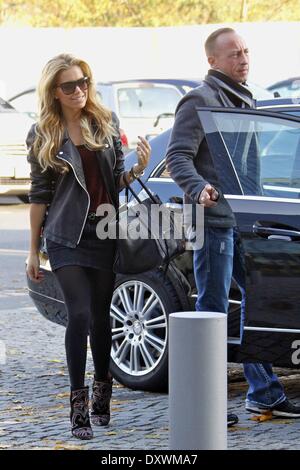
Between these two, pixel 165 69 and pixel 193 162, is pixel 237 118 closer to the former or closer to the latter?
pixel 193 162

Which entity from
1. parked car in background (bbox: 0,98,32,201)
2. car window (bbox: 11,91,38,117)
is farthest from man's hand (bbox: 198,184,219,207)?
car window (bbox: 11,91,38,117)

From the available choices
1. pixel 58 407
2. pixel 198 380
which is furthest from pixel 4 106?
pixel 198 380

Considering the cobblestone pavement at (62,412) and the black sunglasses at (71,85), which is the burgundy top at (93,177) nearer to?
the black sunglasses at (71,85)

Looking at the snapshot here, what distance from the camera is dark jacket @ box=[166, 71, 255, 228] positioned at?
655 centimetres

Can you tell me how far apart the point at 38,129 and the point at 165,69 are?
2979 centimetres

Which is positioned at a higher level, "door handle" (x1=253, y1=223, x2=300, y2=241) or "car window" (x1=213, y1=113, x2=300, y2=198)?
"car window" (x1=213, y1=113, x2=300, y2=198)

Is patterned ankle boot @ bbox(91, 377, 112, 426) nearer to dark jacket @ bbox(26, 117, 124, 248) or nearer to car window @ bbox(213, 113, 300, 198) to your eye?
dark jacket @ bbox(26, 117, 124, 248)

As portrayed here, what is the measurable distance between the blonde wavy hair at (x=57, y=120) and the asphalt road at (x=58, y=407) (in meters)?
1.30

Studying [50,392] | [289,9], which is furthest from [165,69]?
[50,392]

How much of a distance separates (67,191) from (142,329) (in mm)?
1338

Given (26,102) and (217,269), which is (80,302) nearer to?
(217,269)

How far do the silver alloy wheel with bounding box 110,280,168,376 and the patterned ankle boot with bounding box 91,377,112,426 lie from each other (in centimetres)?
76

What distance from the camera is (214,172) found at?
22.1 feet

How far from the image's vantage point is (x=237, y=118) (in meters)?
6.77
